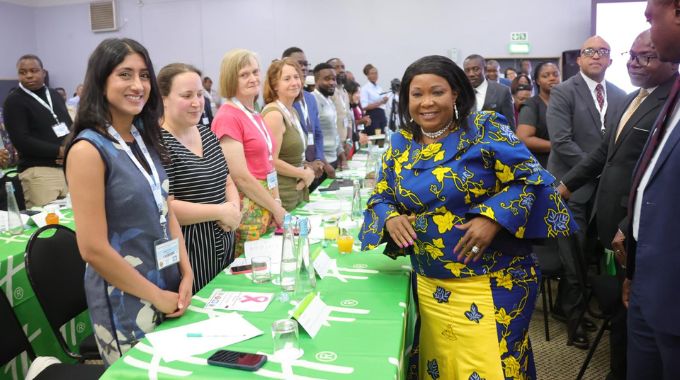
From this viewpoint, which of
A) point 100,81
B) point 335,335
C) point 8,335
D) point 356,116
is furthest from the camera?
point 356,116

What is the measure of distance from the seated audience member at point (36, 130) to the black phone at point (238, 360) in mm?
3388

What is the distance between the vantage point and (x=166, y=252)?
1586 mm

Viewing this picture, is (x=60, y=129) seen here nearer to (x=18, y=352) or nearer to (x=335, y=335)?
(x=18, y=352)

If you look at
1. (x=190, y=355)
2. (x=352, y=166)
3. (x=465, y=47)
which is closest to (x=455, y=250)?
(x=190, y=355)

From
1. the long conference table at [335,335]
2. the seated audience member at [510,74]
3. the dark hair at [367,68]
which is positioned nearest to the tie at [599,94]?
the long conference table at [335,335]

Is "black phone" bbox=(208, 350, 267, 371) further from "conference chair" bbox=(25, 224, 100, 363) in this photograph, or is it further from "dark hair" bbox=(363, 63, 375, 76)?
"dark hair" bbox=(363, 63, 375, 76)

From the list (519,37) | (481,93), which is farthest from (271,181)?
(519,37)

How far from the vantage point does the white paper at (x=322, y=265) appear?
180cm

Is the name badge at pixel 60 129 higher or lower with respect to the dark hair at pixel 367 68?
lower

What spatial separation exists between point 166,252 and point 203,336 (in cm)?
34

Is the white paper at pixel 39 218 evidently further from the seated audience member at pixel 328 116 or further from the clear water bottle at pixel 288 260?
the seated audience member at pixel 328 116

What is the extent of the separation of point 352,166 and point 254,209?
2.41 metres

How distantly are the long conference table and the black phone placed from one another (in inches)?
0.5

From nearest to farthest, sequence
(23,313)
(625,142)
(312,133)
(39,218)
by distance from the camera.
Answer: (23,313) → (625,142) → (39,218) → (312,133)
